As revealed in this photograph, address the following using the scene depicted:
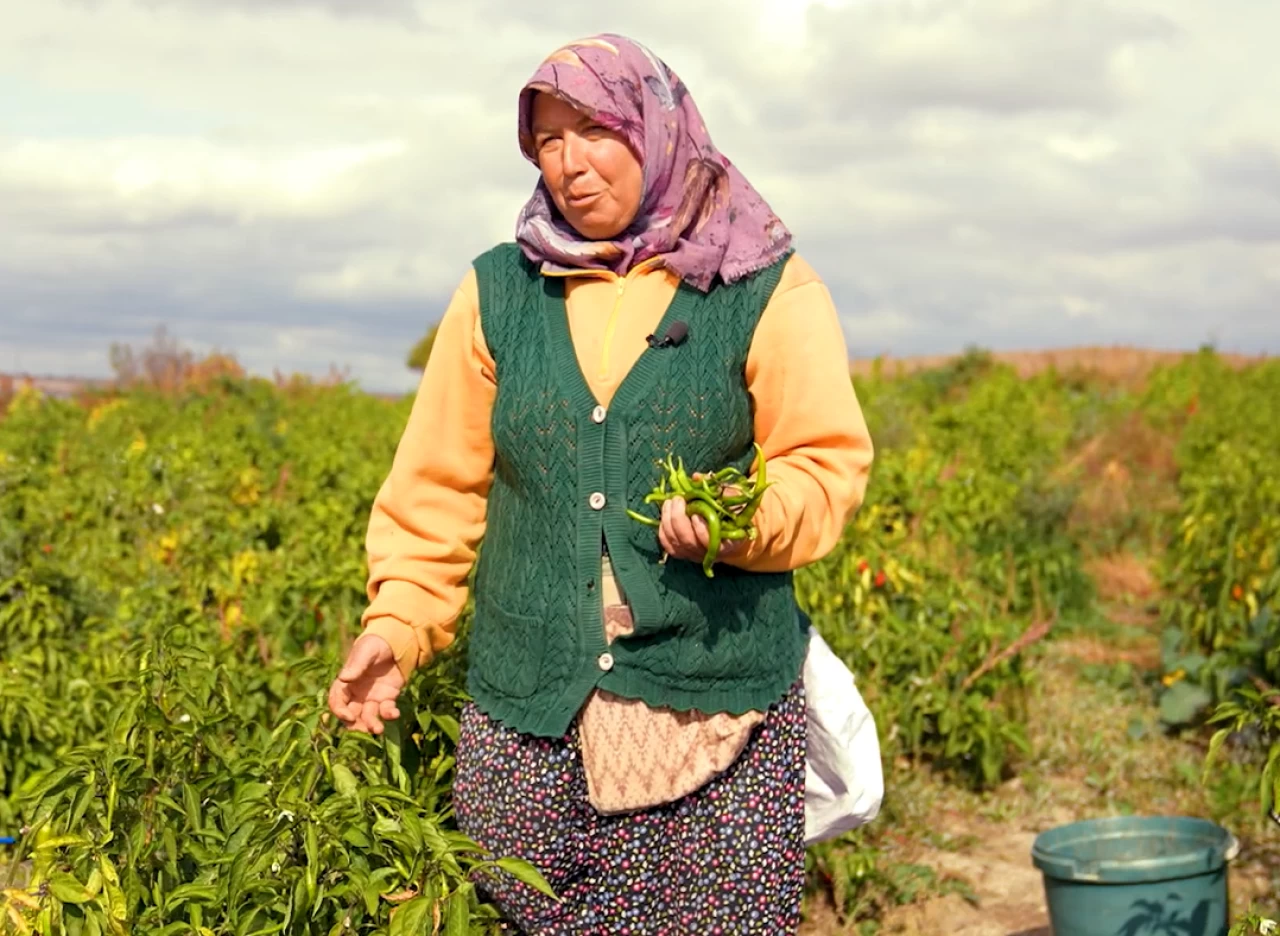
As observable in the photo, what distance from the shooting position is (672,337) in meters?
2.13

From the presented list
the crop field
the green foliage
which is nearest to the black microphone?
the crop field

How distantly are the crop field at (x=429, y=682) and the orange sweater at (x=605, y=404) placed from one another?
27cm

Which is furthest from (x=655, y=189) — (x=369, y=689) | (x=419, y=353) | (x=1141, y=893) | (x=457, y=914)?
(x=419, y=353)

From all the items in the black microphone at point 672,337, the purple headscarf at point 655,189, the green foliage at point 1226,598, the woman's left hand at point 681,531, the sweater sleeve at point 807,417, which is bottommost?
the green foliage at point 1226,598

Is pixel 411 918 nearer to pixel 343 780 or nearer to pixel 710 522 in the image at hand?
pixel 343 780

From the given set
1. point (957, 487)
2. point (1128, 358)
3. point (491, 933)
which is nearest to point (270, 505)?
point (957, 487)

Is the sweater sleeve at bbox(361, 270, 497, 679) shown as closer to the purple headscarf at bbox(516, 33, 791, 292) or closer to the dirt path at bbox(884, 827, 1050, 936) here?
the purple headscarf at bbox(516, 33, 791, 292)

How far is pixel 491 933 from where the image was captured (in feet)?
7.38

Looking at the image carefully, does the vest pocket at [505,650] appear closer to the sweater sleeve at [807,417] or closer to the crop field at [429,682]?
the crop field at [429,682]

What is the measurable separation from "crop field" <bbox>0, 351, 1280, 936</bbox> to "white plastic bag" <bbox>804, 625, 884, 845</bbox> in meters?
0.55

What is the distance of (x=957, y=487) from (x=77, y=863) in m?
4.27

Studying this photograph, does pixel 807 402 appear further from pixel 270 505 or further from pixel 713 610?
pixel 270 505

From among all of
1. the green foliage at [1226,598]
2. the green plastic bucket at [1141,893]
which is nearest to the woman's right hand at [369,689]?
the green plastic bucket at [1141,893]

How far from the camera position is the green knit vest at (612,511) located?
2123 mm
